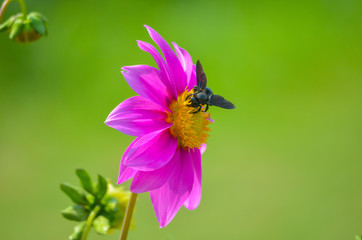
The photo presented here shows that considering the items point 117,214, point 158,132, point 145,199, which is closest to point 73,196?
point 117,214

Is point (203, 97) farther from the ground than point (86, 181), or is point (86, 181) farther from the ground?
point (203, 97)

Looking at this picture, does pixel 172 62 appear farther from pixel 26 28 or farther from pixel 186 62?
pixel 26 28

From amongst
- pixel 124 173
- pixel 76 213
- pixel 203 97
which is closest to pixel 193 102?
pixel 203 97

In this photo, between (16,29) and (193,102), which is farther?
(16,29)

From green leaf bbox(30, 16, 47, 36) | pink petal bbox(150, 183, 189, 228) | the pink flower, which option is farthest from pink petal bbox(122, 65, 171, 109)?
green leaf bbox(30, 16, 47, 36)

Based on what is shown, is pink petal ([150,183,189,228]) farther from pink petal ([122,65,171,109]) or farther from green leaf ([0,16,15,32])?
green leaf ([0,16,15,32])

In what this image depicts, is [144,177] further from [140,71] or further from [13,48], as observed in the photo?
[13,48]

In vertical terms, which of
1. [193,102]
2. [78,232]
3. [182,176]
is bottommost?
[78,232]
